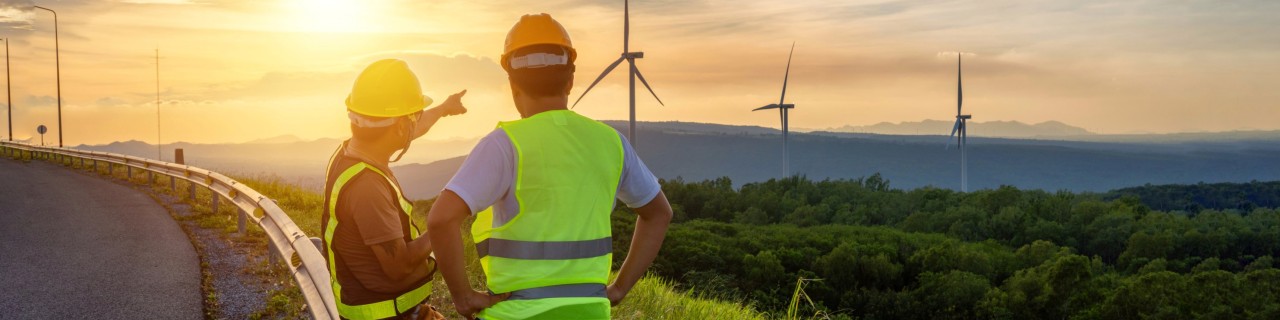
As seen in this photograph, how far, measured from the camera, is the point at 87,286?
33.0ft

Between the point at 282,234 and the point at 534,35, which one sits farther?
the point at 282,234

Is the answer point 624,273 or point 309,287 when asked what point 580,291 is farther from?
point 309,287

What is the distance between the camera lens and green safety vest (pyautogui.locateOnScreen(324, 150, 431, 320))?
13.2ft

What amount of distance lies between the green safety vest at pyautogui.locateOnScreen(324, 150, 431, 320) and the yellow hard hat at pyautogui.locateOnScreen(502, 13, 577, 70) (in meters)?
0.91

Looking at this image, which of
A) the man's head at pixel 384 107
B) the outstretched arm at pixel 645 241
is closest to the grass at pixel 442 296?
the man's head at pixel 384 107

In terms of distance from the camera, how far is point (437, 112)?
4.91 m

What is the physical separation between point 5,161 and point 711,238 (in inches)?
1886

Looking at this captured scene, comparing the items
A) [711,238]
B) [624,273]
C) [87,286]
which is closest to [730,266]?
[711,238]

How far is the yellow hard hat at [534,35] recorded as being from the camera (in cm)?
339

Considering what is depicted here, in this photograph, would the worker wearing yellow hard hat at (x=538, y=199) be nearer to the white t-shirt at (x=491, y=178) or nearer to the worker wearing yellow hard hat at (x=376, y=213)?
the white t-shirt at (x=491, y=178)

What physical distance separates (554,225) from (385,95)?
1438mm

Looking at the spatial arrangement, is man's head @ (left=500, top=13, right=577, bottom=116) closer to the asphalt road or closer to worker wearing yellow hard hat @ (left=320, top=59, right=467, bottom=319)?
worker wearing yellow hard hat @ (left=320, top=59, right=467, bottom=319)

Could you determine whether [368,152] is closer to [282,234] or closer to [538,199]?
[538,199]

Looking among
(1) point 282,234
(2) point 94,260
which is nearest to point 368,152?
(1) point 282,234
